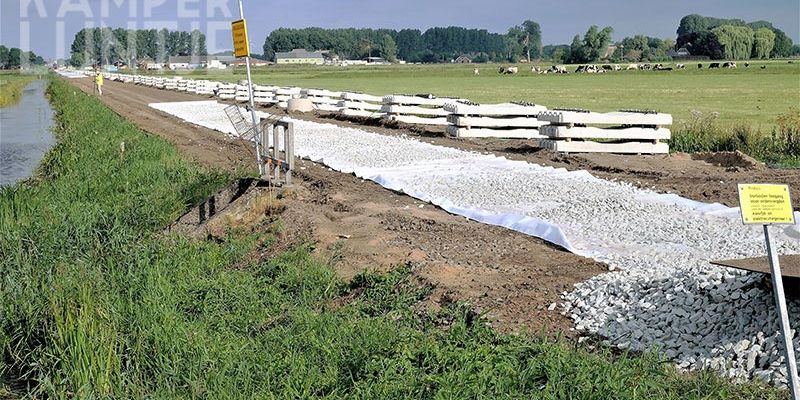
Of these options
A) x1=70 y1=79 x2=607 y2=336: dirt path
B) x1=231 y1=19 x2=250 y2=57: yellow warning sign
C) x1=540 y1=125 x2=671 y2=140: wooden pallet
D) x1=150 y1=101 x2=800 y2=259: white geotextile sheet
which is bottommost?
x1=70 y1=79 x2=607 y2=336: dirt path

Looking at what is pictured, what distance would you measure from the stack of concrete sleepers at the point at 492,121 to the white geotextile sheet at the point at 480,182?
1.41m

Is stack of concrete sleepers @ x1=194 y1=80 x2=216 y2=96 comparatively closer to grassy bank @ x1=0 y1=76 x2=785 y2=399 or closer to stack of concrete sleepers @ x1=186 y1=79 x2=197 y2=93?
stack of concrete sleepers @ x1=186 y1=79 x2=197 y2=93

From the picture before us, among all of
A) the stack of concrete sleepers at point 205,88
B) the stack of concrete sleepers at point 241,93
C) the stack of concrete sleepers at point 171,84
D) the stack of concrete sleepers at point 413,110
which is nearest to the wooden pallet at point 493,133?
the stack of concrete sleepers at point 413,110

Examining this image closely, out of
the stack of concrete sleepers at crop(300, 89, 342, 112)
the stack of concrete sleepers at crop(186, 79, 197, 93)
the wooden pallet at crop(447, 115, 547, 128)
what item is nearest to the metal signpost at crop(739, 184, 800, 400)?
the wooden pallet at crop(447, 115, 547, 128)

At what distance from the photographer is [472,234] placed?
10.1 metres

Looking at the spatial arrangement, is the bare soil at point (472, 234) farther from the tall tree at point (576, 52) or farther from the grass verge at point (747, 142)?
the tall tree at point (576, 52)

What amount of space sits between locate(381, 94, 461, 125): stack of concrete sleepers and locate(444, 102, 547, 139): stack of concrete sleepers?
4461 mm

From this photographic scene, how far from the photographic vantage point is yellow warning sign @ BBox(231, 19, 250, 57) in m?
14.4

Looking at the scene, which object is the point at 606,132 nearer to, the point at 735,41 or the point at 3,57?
the point at 735,41

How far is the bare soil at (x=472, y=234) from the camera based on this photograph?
7648mm

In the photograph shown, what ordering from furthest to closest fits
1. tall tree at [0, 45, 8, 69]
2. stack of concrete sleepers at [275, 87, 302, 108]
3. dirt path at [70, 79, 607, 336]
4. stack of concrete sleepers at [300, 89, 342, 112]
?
tall tree at [0, 45, 8, 69], stack of concrete sleepers at [275, 87, 302, 108], stack of concrete sleepers at [300, 89, 342, 112], dirt path at [70, 79, 607, 336]

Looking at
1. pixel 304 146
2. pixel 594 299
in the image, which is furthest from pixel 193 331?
pixel 304 146

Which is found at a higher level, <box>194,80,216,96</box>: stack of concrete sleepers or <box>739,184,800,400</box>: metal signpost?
<box>194,80,216,96</box>: stack of concrete sleepers

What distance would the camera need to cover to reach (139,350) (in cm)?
703
